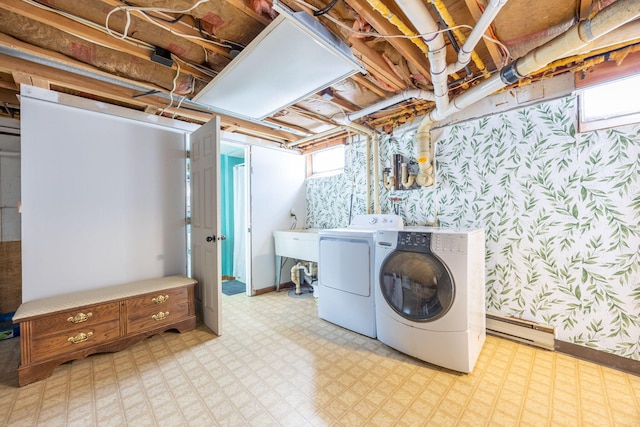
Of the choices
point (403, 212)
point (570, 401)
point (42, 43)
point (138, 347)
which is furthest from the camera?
point (403, 212)

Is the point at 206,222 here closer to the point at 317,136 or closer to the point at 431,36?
the point at 317,136

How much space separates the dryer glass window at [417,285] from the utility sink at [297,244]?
1.16 m

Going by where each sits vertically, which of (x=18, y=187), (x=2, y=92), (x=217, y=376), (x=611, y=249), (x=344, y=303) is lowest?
(x=217, y=376)

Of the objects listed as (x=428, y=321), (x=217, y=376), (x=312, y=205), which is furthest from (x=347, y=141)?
(x=217, y=376)

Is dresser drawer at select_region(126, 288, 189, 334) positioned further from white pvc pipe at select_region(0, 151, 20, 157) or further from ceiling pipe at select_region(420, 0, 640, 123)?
ceiling pipe at select_region(420, 0, 640, 123)

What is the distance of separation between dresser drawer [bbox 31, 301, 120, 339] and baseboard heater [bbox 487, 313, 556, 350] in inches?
128

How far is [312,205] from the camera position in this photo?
4.11 metres

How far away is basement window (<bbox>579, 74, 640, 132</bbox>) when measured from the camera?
1.82 m

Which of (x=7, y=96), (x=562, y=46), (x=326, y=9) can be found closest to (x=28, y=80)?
(x=7, y=96)

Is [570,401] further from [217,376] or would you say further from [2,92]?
[2,92]

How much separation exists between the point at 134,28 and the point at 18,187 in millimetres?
2301

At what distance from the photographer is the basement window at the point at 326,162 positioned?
12.5 feet

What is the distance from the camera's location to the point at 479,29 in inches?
52.4

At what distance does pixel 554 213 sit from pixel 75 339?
12.6 feet
